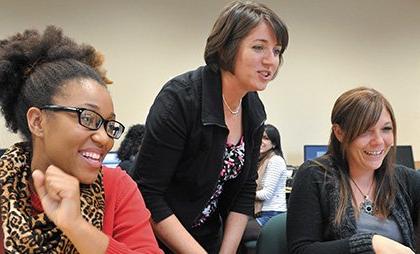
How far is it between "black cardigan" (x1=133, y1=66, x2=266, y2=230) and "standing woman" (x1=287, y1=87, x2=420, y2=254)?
1.26 feet

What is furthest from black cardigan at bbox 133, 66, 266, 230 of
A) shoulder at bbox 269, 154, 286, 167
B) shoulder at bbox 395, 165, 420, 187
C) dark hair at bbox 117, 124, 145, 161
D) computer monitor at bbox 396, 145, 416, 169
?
computer monitor at bbox 396, 145, 416, 169

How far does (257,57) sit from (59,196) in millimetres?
801

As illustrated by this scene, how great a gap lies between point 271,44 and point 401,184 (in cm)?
82

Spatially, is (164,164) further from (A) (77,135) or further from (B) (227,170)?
(A) (77,135)

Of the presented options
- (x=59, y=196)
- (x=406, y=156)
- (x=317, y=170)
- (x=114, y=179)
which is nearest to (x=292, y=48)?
(x=406, y=156)

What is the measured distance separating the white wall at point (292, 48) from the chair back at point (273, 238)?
3.15 metres

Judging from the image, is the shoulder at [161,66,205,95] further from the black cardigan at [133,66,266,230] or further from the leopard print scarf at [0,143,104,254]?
the leopard print scarf at [0,143,104,254]

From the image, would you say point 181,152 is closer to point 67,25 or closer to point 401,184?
point 401,184

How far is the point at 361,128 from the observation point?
69.3 inches

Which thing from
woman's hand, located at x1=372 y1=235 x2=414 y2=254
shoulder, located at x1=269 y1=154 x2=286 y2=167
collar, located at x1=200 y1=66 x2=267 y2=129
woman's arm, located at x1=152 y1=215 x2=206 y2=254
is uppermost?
collar, located at x1=200 y1=66 x2=267 y2=129

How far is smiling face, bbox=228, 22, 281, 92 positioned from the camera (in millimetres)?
1516

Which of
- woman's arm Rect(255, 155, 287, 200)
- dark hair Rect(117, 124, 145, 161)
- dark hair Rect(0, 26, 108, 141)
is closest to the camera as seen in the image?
dark hair Rect(0, 26, 108, 141)

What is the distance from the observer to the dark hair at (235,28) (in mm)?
1520

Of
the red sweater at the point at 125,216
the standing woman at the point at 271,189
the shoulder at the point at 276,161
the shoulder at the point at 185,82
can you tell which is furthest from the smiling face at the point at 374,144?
the shoulder at the point at 276,161
